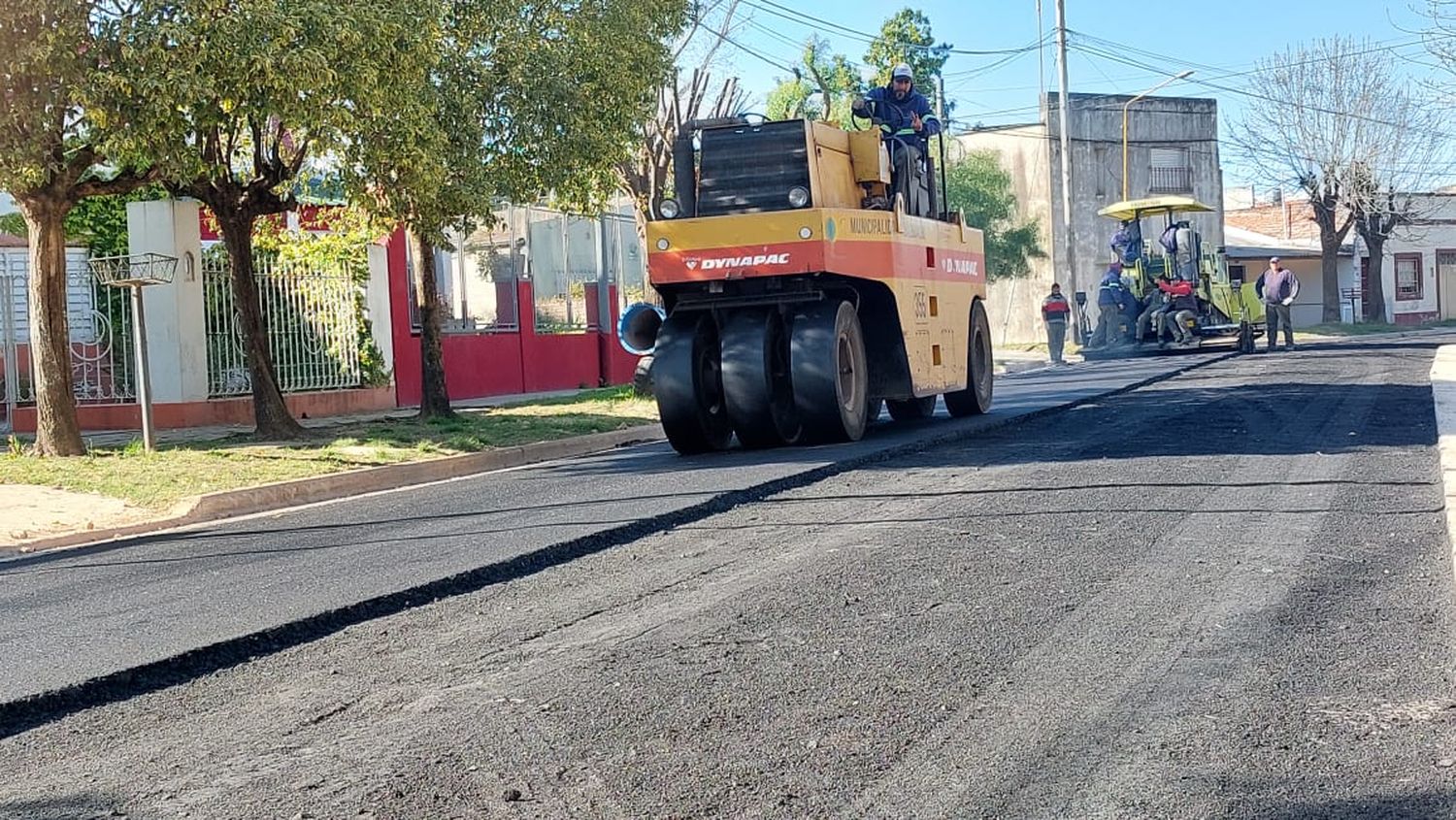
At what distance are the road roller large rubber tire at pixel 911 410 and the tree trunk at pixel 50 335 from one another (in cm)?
817

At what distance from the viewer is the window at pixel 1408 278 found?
5726 centimetres

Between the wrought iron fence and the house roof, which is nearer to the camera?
the wrought iron fence

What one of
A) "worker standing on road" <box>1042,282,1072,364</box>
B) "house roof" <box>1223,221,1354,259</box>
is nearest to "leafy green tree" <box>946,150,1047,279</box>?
"house roof" <box>1223,221,1354,259</box>

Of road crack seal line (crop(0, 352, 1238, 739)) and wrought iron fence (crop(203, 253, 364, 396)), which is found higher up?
wrought iron fence (crop(203, 253, 364, 396))

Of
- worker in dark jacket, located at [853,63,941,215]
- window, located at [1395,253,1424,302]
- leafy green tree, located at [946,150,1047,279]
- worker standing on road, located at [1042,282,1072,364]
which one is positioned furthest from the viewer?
window, located at [1395,253,1424,302]

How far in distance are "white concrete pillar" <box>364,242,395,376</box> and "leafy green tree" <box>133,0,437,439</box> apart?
5.24m

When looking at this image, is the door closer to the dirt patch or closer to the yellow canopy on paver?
the yellow canopy on paver

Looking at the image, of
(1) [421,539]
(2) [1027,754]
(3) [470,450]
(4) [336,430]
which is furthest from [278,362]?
(2) [1027,754]

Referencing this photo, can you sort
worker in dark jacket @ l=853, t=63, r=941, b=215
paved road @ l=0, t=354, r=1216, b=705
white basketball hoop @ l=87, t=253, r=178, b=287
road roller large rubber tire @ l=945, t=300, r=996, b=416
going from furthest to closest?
road roller large rubber tire @ l=945, t=300, r=996, b=416, worker in dark jacket @ l=853, t=63, r=941, b=215, white basketball hoop @ l=87, t=253, r=178, b=287, paved road @ l=0, t=354, r=1216, b=705

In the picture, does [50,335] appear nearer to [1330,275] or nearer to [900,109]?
[900,109]

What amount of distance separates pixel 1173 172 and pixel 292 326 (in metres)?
38.5

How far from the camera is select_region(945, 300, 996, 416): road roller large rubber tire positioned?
55.2 feet

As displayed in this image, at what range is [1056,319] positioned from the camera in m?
31.5

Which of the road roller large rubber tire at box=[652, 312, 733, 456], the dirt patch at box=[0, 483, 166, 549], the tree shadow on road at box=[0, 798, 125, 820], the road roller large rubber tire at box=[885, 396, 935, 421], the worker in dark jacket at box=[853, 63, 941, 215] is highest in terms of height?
the worker in dark jacket at box=[853, 63, 941, 215]
